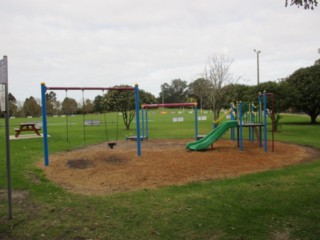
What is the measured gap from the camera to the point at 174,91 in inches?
4412

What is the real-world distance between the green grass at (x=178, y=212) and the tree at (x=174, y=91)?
10237 centimetres

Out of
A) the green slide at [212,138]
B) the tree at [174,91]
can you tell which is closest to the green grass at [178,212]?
the green slide at [212,138]

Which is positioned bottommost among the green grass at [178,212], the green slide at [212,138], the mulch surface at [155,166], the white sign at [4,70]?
the green grass at [178,212]

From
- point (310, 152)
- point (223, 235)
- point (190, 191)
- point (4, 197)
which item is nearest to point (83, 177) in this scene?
point (4, 197)

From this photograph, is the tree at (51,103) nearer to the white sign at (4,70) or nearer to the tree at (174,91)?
the white sign at (4,70)

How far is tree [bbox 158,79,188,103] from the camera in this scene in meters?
110

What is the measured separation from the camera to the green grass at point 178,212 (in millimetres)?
4102

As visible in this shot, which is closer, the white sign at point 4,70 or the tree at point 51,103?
the white sign at point 4,70

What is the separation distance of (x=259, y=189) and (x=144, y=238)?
10.6ft

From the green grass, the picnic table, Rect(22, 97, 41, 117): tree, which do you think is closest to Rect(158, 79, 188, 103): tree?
Rect(22, 97, 41, 117): tree

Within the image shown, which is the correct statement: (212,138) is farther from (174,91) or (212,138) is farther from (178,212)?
(174,91)

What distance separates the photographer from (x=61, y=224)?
447 centimetres

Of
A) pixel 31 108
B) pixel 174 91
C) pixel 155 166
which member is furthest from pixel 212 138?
pixel 174 91

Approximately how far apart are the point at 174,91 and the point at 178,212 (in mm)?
108004
